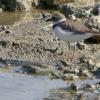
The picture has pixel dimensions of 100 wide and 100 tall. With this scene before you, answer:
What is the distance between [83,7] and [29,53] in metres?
5.86

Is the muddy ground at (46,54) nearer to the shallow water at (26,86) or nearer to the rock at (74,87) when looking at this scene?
the shallow water at (26,86)

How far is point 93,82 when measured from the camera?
29.1ft

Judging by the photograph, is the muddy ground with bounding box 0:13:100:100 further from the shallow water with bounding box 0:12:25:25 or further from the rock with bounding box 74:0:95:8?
the rock with bounding box 74:0:95:8

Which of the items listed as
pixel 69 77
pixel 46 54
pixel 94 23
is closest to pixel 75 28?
pixel 46 54

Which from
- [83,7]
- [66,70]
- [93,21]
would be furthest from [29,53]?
[83,7]

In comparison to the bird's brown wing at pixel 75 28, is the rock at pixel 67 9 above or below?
below

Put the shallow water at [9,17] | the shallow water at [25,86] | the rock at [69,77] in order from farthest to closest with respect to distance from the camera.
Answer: the shallow water at [9,17], the rock at [69,77], the shallow water at [25,86]

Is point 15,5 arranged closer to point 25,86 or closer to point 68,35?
point 68,35

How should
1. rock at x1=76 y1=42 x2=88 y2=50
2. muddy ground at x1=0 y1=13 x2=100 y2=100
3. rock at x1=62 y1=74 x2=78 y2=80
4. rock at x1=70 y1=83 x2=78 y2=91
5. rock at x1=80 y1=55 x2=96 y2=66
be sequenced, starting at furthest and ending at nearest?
rock at x1=76 y1=42 x2=88 y2=50 → rock at x1=80 y1=55 x2=96 y2=66 → muddy ground at x1=0 y1=13 x2=100 y2=100 → rock at x1=62 y1=74 x2=78 y2=80 → rock at x1=70 y1=83 x2=78 y2=91

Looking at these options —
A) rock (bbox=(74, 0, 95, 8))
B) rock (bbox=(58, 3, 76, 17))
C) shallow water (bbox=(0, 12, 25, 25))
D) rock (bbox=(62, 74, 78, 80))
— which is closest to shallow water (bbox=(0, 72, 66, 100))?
rock (bbox=(62, 74, 78, 80))

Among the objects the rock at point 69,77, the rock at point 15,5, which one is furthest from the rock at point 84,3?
the rock at point 69,77

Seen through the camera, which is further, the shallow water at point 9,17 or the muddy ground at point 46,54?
the shallow water at point 9,17

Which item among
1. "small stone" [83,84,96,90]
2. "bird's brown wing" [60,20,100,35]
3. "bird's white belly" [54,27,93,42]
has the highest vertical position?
"bird's brown wing" [60,20,100,35]

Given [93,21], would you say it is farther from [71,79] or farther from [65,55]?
[71,79]
